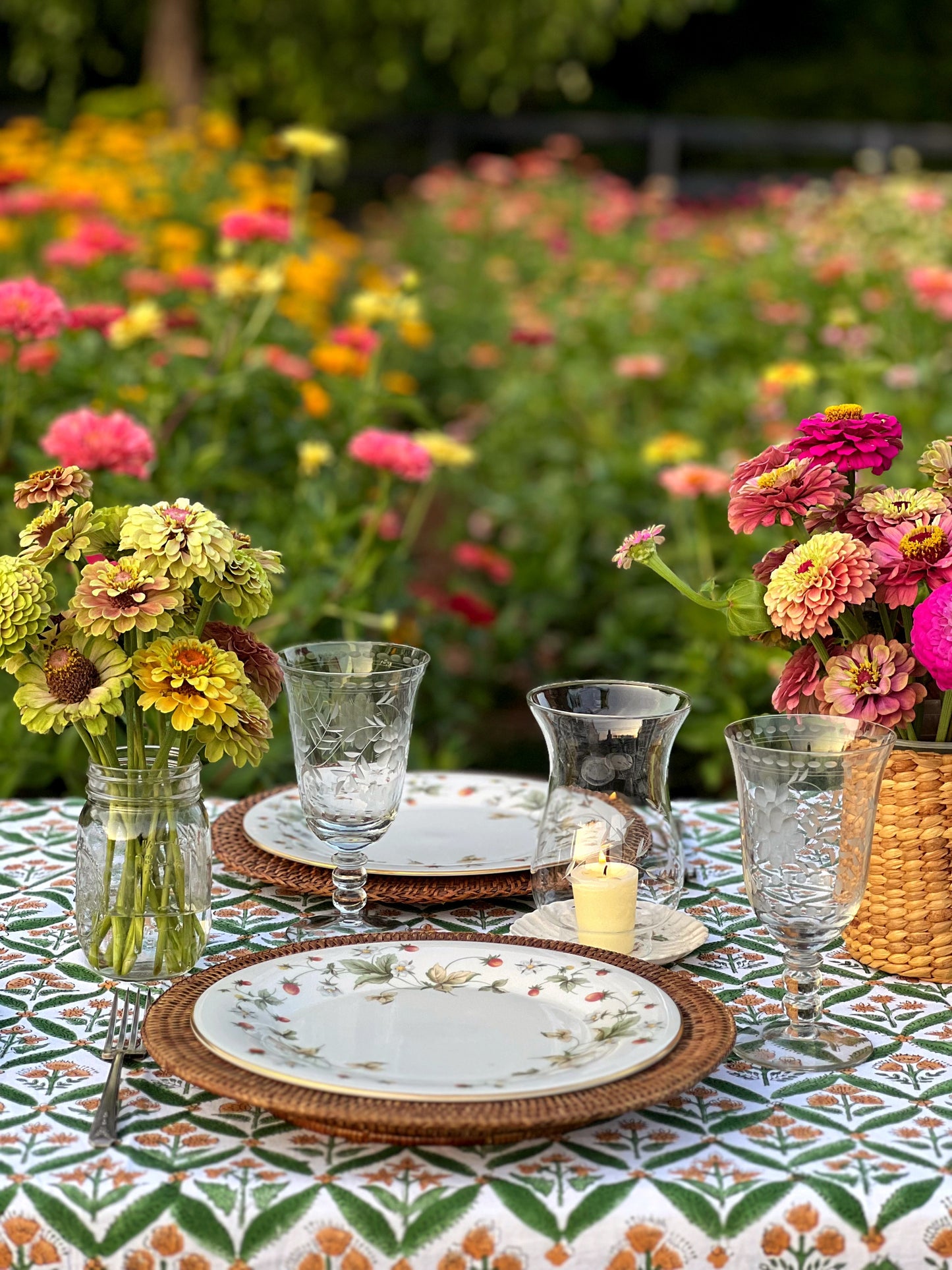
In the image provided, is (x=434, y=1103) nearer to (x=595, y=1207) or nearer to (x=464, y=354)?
(x=595, y=1207)

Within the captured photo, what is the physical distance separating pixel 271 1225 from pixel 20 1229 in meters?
0.13

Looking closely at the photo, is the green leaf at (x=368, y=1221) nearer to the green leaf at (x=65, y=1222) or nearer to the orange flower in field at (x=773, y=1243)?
the green leaf at (x=65, y=1222)

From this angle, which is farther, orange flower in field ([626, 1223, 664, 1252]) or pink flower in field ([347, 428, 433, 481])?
pink flower in field ([347, 428, 433, 481])

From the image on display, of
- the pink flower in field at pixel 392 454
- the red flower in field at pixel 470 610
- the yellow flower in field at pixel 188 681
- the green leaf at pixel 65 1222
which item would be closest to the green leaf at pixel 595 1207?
the green leaf at pixel 65 1222

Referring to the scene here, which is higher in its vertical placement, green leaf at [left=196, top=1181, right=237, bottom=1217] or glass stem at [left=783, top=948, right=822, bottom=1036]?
glass stem at [left=783, top=948, right=822, bottom=1036]

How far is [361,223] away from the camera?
12.2 meters

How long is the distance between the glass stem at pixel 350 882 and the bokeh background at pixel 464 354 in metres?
0.59

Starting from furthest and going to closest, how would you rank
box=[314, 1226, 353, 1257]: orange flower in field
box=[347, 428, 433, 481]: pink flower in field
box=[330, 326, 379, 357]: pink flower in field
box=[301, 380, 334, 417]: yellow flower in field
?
box=[301, 380, 334, 417]: yellow flower in field < box=[330, 326, 379, 357]: pink flower in field < box=[347, 428, 433, 481]: pink flower in field < box=[314, 1226, 353, 1257]: orange flower in field

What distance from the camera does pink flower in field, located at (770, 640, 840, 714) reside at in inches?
41.1

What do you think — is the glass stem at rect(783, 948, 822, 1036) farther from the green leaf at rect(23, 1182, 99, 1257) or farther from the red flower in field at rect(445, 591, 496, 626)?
the red flower in field at rect(445, 591, 496, 626)

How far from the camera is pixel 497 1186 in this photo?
775 millimetres

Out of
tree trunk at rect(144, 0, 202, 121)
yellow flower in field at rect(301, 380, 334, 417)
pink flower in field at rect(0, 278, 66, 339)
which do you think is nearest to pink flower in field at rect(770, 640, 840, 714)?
pink flower in field at rect(0, 278, 66, 339)

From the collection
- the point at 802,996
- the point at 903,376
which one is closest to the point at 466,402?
the point at 903,376

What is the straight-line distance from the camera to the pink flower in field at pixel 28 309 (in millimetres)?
1881
